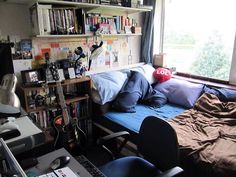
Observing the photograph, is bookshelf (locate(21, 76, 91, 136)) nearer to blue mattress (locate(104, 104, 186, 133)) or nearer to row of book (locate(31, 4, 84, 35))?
blue mattress (locate(104, 104, 186, 133))

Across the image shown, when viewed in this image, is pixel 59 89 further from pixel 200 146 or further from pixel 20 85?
pixel 200 146

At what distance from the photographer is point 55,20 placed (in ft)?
6.89

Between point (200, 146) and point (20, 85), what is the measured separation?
184cm

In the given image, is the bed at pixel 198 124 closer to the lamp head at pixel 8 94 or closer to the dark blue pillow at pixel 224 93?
the dark blue pillow at pixel 224 93

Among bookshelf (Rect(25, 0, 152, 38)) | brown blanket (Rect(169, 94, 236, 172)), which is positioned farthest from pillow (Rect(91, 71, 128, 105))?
brown blanket (Rect(169, 94, 236, 172))

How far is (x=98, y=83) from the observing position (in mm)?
2430

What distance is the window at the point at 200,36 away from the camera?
105 inches

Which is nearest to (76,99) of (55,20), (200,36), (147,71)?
(55,20)

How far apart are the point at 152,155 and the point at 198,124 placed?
792 millimetres

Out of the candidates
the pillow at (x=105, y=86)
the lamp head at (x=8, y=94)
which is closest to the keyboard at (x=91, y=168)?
the lamp head at (x=8, y=94)

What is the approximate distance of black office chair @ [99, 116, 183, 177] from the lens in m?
1.36

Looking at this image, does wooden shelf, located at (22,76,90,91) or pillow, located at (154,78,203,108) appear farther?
pillow, located at (154,78,203,108)

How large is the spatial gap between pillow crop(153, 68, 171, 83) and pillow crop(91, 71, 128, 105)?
62cm

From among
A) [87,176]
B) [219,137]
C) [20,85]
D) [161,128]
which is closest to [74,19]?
[20,85]
